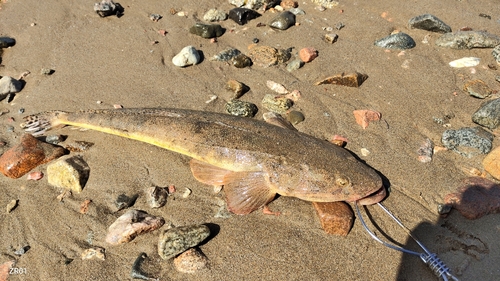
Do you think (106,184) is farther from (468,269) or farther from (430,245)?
(468,269)

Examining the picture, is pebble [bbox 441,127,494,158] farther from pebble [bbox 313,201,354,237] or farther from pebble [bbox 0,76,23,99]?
pebble [bbox 0,76,23,99]

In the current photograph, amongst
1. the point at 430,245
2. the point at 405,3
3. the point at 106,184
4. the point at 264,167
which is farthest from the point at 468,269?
the point at 405,3

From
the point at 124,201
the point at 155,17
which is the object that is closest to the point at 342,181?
the point at 124,201

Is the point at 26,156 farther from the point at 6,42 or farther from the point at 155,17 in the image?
the point at 155,17

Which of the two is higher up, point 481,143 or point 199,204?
point 481,143

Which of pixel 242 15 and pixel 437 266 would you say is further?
pixel 242 15
